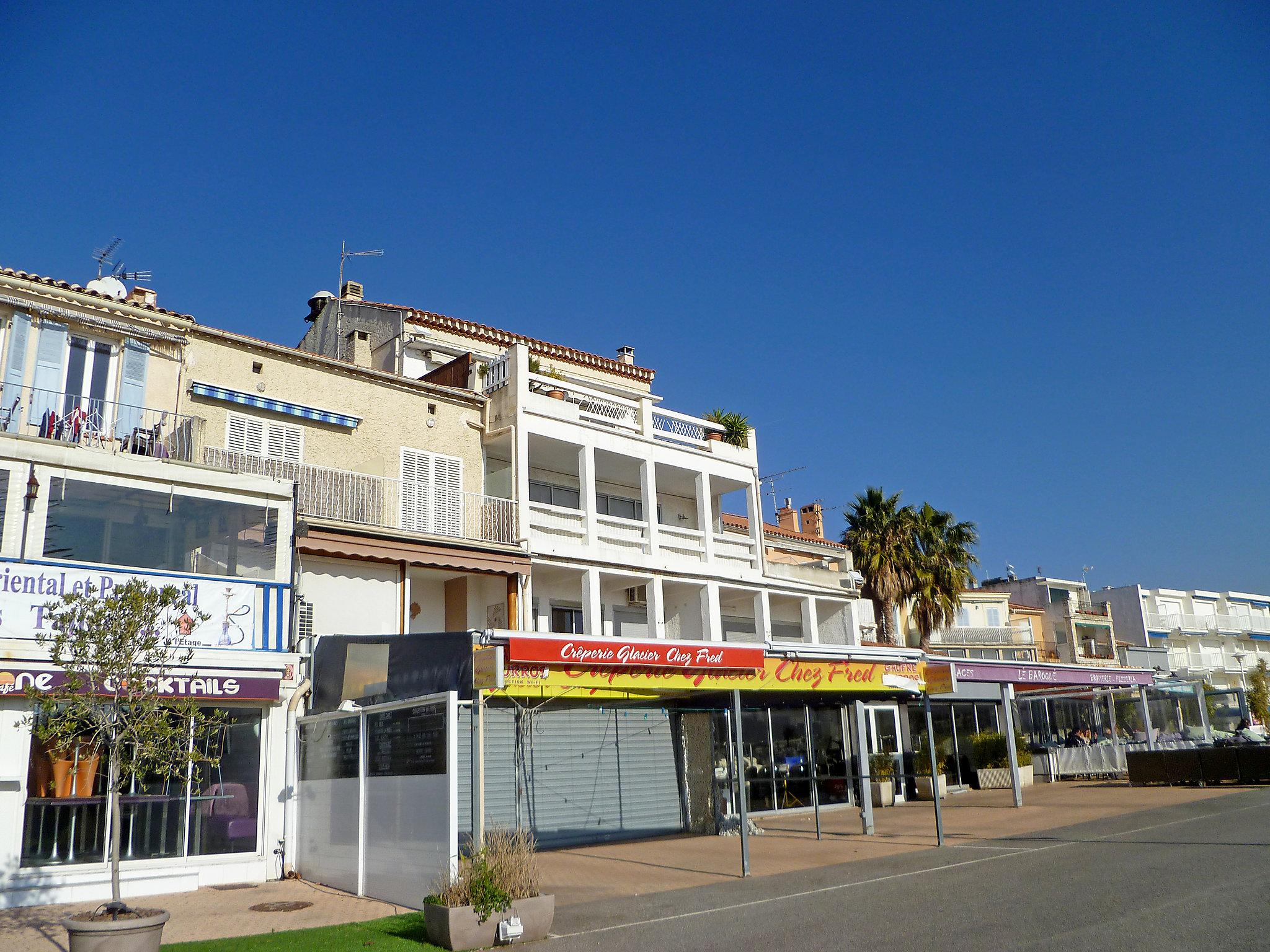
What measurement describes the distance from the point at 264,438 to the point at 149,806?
25.6ft

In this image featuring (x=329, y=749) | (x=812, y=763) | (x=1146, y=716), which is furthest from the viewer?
(x=1146, y=716)

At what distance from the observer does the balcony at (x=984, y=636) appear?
50.5 metres

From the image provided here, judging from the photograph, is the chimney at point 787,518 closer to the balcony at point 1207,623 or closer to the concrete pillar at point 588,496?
the concrete pillar at point 588,496

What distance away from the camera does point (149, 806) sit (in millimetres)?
14203

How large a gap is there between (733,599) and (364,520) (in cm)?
1185

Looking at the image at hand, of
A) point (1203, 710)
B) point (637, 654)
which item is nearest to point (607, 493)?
point (637, 654)

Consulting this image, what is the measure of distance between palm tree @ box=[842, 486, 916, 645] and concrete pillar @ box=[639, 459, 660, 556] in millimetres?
11415

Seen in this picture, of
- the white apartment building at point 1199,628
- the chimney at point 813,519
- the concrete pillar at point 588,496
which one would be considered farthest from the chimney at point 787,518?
the white apartment building at point 1199,628

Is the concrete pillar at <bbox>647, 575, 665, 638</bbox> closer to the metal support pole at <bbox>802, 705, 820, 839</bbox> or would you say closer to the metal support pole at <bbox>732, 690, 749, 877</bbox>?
the metal support pole at <bbox>802, 705, 820, 839</bbox>

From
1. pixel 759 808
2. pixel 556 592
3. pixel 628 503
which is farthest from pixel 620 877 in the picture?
pixel 628 503

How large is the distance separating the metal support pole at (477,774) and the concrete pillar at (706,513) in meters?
14.6

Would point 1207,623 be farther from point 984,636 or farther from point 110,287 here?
point 110,287

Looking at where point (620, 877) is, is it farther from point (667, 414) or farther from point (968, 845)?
point (667, 414)

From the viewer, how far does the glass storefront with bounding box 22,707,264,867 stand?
43.6ft
